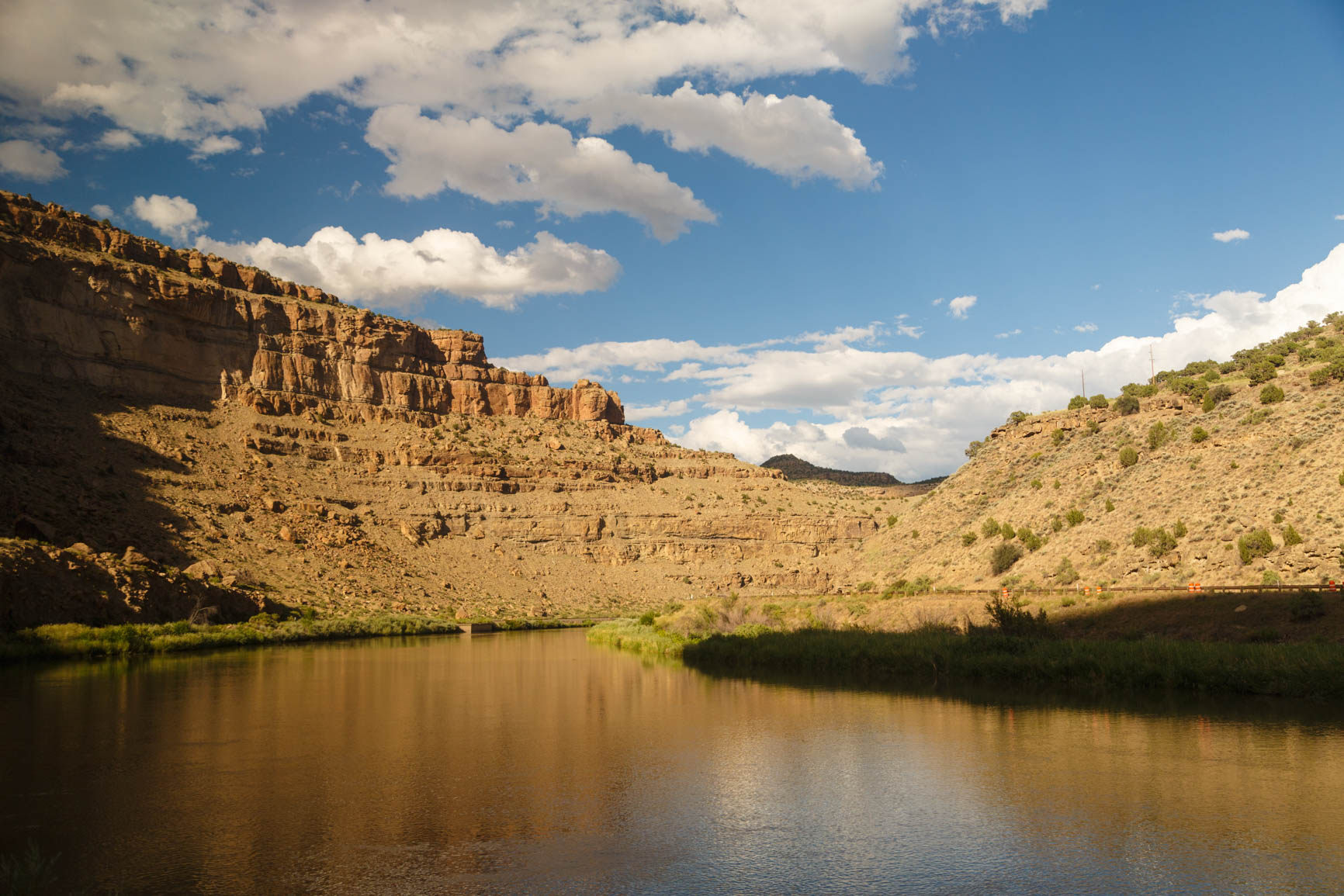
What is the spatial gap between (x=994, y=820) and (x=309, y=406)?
8646cm

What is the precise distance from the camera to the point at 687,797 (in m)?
10.7

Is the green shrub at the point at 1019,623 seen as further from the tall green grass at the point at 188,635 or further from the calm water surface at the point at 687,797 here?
the tall green grass at the point at 188,635

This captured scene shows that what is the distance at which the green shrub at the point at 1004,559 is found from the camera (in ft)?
132

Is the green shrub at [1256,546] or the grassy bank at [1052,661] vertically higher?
the green shrub at [1256,546]

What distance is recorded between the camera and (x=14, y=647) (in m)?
31.7

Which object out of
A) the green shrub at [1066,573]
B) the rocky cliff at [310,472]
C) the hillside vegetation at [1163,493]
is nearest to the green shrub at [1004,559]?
the hillside vegetation at [1163,493]

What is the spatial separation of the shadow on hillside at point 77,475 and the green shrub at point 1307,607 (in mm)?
51493

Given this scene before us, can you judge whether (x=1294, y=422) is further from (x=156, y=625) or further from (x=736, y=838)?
(x=156, y=625)

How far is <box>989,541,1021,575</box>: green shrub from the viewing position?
40312 mm

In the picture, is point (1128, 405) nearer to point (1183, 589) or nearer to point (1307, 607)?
point (1183, 589)

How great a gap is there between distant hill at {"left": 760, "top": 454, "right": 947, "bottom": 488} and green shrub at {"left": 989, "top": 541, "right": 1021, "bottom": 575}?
74.0 m

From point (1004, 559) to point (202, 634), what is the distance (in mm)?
38429

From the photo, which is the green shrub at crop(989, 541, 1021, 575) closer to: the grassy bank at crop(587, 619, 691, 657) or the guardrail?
the guardrail

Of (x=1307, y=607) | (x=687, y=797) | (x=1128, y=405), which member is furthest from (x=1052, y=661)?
(x=1128, y=405)
